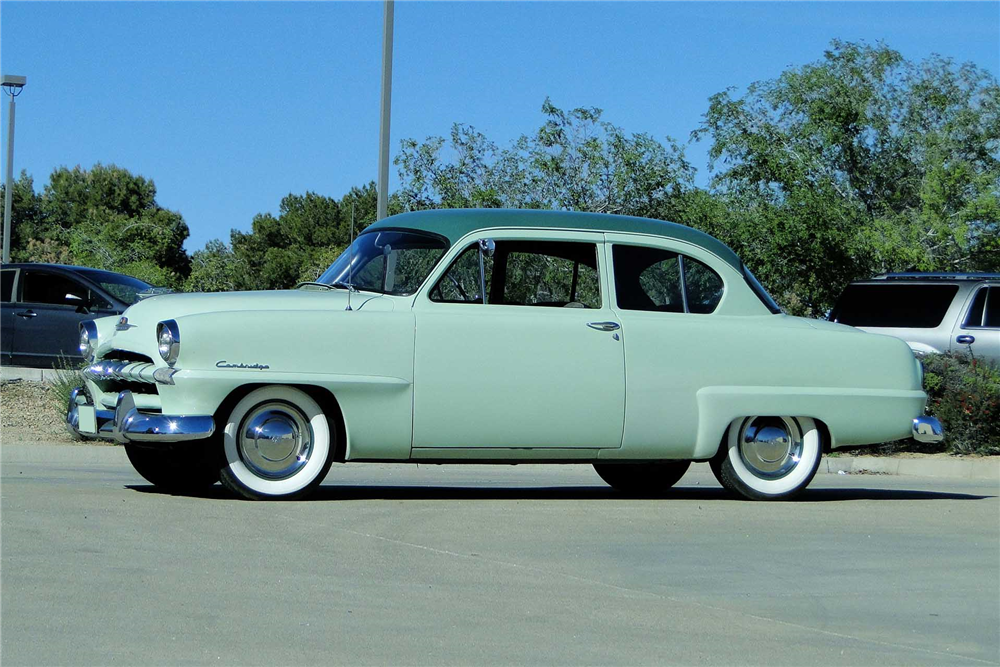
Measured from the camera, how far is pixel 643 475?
10.6 metres

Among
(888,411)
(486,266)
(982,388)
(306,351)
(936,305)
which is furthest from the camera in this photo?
(936,305)

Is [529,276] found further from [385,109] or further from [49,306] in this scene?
[49,306]

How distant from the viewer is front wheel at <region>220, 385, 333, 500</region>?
8.58 metres

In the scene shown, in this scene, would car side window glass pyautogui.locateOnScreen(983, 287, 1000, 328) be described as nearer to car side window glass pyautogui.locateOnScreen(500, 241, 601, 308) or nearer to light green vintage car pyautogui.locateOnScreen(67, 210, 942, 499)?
light green vintage car pyautogui.locateOnScreen(67, 210, 942, 499)

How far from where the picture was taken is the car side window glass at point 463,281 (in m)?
8.94

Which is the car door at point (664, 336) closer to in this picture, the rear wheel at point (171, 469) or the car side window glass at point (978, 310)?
the rear wheel at point (171, 469)

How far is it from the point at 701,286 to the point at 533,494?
77.4 inches

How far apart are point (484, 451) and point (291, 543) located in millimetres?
2018

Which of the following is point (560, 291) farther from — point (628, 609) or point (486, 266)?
point (628, 609)

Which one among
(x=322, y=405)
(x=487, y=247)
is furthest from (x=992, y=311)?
(x=322, y=405)

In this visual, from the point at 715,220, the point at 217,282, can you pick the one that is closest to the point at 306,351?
the point at 715,220

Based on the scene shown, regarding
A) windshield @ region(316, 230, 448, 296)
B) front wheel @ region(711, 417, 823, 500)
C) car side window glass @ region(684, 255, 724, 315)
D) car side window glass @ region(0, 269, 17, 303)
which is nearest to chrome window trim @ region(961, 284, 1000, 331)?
front wheel @ region(711, 417, 823, 500)

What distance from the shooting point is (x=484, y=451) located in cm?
889

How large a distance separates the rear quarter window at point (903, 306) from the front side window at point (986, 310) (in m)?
0.29
